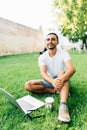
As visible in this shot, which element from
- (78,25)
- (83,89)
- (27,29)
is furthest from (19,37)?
(83,89)

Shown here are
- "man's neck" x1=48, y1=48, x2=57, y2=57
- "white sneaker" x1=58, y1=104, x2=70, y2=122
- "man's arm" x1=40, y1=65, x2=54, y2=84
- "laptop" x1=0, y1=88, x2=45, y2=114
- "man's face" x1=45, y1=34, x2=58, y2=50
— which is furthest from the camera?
"man's neck" x1=48, y1=48, x2=57, y2=57

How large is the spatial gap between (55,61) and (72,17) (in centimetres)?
2704

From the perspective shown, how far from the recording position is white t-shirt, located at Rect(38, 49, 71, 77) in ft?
14.8

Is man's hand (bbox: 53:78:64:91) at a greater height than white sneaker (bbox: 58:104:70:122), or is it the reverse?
man's hand (bbox: 53:78:64:91)

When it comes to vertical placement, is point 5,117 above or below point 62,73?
below

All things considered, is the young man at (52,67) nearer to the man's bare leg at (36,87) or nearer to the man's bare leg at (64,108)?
the man's bare leg at (36,87)

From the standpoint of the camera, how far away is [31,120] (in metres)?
3.81

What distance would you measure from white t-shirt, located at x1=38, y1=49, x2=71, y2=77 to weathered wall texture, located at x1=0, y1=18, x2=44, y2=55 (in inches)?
637

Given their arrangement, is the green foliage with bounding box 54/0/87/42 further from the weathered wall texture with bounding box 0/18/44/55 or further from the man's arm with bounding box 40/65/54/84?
the man's arm with bounding box 40/65/54/84

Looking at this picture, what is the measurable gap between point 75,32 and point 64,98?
28411 mm

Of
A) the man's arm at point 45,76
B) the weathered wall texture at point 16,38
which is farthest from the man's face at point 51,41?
the weathered wall texture at point 16,38

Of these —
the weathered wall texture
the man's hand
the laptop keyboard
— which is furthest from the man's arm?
the weathered wall texture

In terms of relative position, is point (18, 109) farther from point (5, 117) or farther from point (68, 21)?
point (68, 21)

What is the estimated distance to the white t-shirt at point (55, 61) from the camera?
4504 mm
